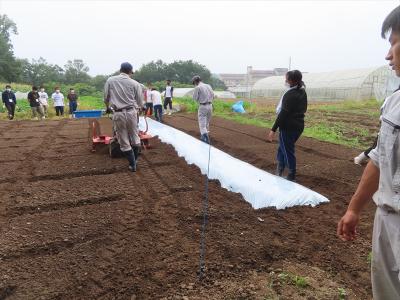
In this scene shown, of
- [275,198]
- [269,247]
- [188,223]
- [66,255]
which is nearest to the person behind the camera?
[66,255]

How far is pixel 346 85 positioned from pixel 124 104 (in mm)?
23731

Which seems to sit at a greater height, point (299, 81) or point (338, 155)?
point (299, 81)

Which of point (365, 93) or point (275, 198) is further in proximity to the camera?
point (365, 93)

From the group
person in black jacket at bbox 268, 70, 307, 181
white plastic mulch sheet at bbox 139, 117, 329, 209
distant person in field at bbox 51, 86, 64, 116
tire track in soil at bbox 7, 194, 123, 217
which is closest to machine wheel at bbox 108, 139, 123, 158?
Answer: white plastic mulch sheet at bbox 139, 117, 329, 209

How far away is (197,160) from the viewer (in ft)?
20.2

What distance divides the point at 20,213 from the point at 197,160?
3.09 meters

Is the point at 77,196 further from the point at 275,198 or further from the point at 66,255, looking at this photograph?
the point at 275,198

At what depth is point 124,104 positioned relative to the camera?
5.53 metres

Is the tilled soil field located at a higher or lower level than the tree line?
lower

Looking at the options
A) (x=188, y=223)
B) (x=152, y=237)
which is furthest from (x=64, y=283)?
(x=188, y=223)

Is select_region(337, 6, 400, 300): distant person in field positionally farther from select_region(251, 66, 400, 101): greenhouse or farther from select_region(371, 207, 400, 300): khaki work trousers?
select_region(251, 66, 400, 101): greenhouse

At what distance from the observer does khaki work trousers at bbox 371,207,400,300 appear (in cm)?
145

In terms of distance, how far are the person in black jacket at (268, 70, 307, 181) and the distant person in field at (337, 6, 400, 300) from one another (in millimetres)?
3234

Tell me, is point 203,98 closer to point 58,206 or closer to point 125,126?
point 125,126
